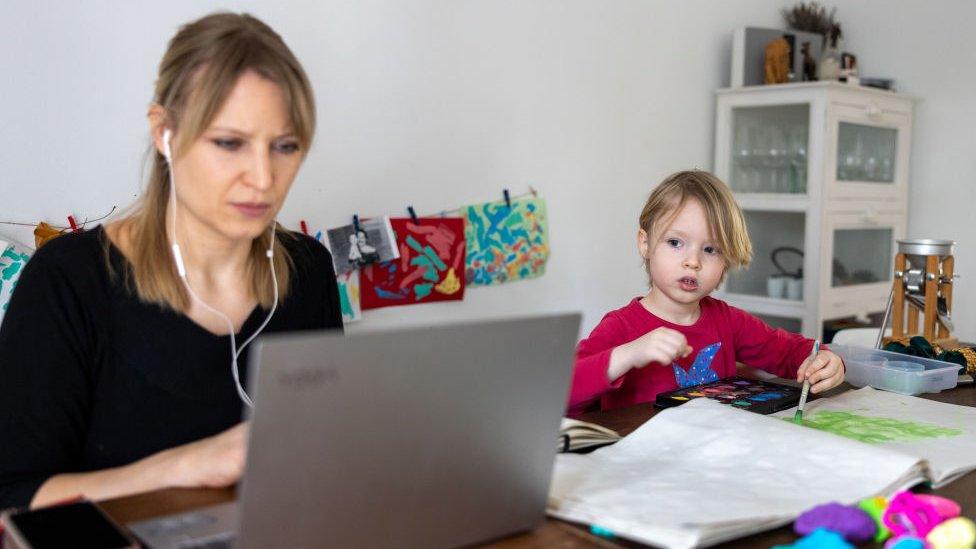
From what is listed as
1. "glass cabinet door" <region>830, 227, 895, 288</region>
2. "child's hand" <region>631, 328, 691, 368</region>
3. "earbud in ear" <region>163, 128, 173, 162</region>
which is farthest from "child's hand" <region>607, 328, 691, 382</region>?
"glass cabinet door" <region>830, 227, 895, 288</region>

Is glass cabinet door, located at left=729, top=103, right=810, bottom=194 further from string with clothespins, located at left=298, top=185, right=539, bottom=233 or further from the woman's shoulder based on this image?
the woman's shoulder

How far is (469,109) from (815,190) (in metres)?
1.32

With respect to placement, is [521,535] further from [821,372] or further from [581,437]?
[821,372]

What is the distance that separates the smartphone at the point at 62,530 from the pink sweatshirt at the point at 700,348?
2.80 feet

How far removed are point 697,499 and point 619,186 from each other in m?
2.31

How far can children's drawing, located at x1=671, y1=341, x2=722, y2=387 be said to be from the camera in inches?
68.5

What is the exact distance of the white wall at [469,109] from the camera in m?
1.94

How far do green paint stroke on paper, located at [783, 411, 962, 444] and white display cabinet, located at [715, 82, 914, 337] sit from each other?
1937 millimetres

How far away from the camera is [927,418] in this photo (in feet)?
4.60

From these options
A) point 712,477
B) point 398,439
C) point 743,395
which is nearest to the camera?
point 398,439

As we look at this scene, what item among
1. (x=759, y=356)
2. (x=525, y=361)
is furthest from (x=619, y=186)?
(x=525, y=361)

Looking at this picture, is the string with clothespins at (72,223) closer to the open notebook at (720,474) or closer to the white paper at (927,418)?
the open notebook at (720,474)

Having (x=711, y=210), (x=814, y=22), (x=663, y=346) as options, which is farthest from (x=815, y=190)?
(x=663, y=346)

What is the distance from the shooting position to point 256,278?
1330 mm
